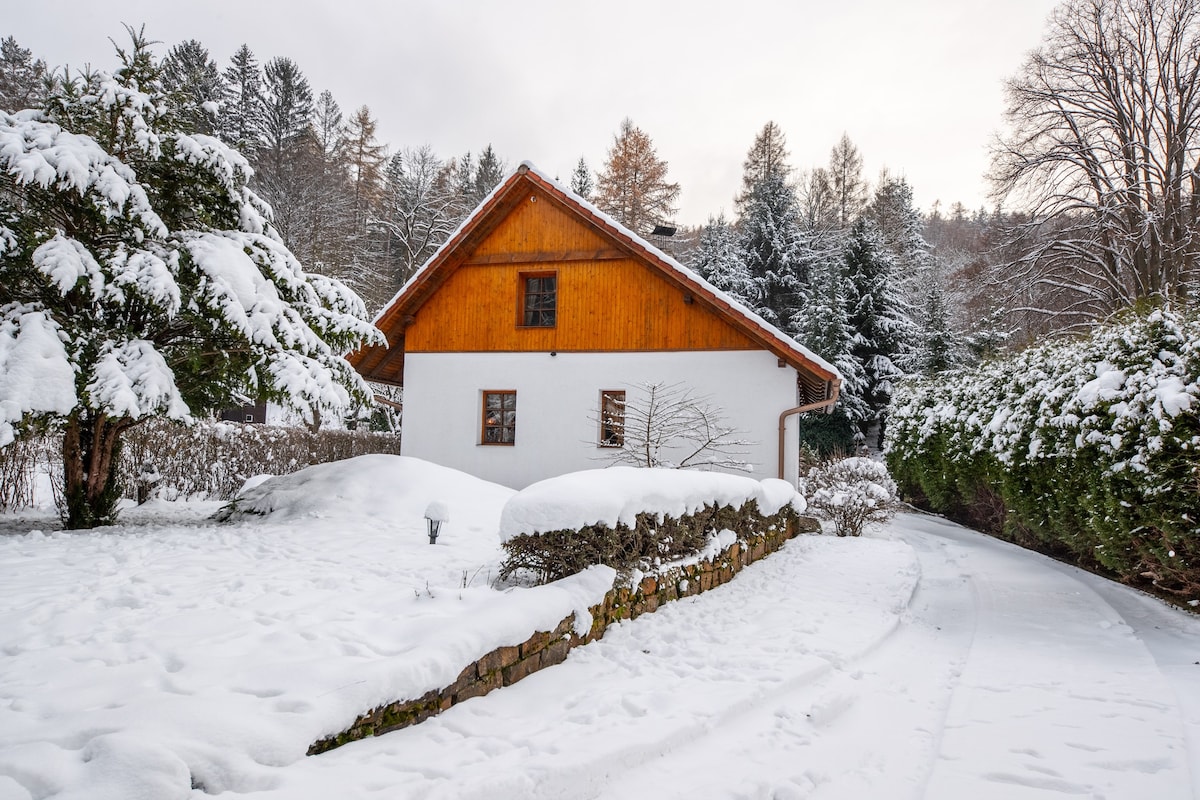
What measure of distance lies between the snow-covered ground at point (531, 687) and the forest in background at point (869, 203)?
16.5 feet

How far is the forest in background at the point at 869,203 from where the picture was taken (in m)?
14.7

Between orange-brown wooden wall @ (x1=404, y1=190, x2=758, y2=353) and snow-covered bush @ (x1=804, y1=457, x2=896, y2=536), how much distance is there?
298cm

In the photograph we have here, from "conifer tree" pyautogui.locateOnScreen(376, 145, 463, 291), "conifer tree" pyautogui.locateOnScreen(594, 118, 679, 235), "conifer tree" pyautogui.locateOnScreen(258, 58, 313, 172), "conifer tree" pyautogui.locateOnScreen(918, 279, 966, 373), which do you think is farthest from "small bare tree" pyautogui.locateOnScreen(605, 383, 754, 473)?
"conifer tree" pyautogui.locateOnScreen(258, 58, 313, 172)

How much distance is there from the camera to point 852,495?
1127 cm

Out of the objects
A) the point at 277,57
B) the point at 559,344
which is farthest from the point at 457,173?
the point at 559,344

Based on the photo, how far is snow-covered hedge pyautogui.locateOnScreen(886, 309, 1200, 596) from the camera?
18.5 feet

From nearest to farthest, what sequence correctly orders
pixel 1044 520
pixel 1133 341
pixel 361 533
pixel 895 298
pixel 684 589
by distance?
1. pixel 684 589
2. pixel 1133 341
3. pixel 361 533
4. pixel 1044 520
5. pixel 895 298

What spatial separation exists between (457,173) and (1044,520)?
101 ft

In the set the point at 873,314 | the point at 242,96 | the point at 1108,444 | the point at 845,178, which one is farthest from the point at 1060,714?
the point at 845,178

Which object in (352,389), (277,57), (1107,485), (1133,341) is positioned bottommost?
(1107,485)

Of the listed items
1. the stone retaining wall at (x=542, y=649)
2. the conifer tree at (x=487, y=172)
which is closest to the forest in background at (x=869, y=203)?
the conifer tree at (x=487, y=172)

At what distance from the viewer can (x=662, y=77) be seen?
1184cm

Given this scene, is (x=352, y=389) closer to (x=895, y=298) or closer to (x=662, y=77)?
(x=662, y=77)

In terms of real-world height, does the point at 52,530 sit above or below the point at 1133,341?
below
